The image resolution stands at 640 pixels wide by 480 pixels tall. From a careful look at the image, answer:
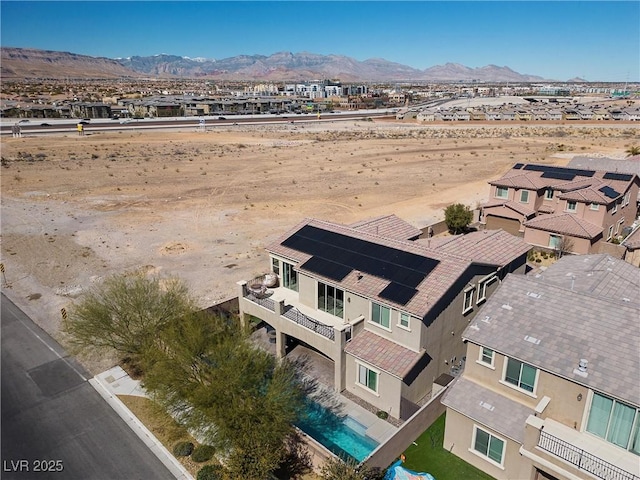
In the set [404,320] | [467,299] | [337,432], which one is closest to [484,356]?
[404,320]

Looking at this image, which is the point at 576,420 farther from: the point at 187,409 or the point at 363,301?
the point at 187,409

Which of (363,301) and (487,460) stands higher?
(363,301)

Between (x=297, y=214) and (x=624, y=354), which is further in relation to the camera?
(x=297, y=214)

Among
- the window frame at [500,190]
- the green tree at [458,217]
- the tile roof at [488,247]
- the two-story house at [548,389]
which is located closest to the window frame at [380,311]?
the two-story house at [548,389]

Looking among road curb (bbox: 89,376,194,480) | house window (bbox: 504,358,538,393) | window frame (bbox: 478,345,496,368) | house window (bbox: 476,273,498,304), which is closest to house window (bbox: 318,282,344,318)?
house window (bbox: 476,273,498,304)

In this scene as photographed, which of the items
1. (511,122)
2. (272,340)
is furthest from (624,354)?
(511,122)

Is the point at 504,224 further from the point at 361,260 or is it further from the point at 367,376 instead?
the point at 367,376

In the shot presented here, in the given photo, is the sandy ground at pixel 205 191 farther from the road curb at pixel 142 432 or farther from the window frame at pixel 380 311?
the window frame at pixel 380 311
